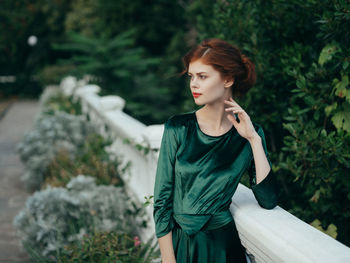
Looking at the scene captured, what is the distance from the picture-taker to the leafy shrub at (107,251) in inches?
119

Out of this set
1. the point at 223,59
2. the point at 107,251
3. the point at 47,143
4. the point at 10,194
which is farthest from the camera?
the point at 47,143

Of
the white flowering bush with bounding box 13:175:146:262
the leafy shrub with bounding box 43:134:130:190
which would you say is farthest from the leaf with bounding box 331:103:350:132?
the leafy shrub with bounding box 43:134:130:190

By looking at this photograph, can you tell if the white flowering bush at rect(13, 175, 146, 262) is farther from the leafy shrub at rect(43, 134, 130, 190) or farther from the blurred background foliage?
the blurred background foliage

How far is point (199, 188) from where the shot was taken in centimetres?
192

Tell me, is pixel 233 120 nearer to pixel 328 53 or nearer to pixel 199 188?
pixel 199 188

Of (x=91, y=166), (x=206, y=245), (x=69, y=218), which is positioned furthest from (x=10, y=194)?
(x=206, y=245)

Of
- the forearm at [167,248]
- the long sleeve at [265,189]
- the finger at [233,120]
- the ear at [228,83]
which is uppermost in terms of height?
the ear at [228,83]

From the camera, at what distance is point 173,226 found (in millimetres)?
2004

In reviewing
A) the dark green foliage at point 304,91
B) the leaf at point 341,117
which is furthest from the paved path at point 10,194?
the leaf at point 341,117

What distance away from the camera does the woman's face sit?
1879 millimetres

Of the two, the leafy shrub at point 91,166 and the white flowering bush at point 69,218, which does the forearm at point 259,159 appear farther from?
the leafy shrub at point 91,166

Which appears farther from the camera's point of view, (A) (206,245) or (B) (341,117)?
(B) (341,117)

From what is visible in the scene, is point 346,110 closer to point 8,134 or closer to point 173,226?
point 173,226

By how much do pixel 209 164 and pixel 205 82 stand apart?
15.9 inches
